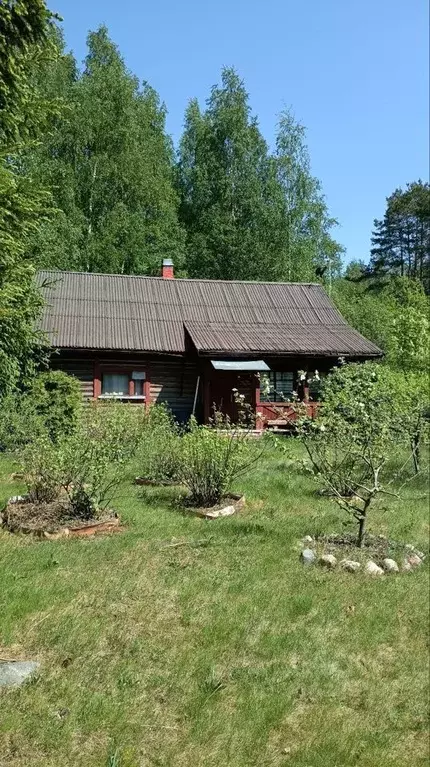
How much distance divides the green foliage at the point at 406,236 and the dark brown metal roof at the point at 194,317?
2896 cm

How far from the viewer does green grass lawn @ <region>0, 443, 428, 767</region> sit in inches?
144

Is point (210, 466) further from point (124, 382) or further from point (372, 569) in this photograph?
point (124, 382)

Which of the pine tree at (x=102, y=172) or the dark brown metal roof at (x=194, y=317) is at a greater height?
the pine tree at (x=102, y=172)

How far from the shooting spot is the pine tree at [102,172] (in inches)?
995

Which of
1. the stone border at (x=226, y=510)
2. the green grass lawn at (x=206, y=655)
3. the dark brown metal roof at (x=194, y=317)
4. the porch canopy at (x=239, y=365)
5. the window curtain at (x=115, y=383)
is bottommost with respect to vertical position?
the green grass lawn at (x=206, y=655)

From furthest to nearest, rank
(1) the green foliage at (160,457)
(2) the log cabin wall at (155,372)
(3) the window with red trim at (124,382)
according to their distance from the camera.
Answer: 1. (3) the window with red trim at (124,382)
2. (2) the log cabin wall at (155,372)
3. (1) the green foliage at (160,457)

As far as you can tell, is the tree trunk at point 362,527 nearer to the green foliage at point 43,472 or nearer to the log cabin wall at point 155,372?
the green foliage at point 43,472

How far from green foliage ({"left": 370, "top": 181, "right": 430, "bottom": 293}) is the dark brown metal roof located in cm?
2896

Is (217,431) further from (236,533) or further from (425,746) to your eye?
(425,746)

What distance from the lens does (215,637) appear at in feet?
15.8

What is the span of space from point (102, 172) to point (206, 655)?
80.9ft

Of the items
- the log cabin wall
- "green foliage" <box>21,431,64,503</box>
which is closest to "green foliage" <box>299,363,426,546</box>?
"green foliage" <box>21,431,64,503</box>

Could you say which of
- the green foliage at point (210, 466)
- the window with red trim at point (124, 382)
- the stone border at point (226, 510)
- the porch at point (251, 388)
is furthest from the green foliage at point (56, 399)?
the stone border at point (226, 510)

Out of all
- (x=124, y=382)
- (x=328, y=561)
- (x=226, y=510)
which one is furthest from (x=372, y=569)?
(x=124, y=382)
